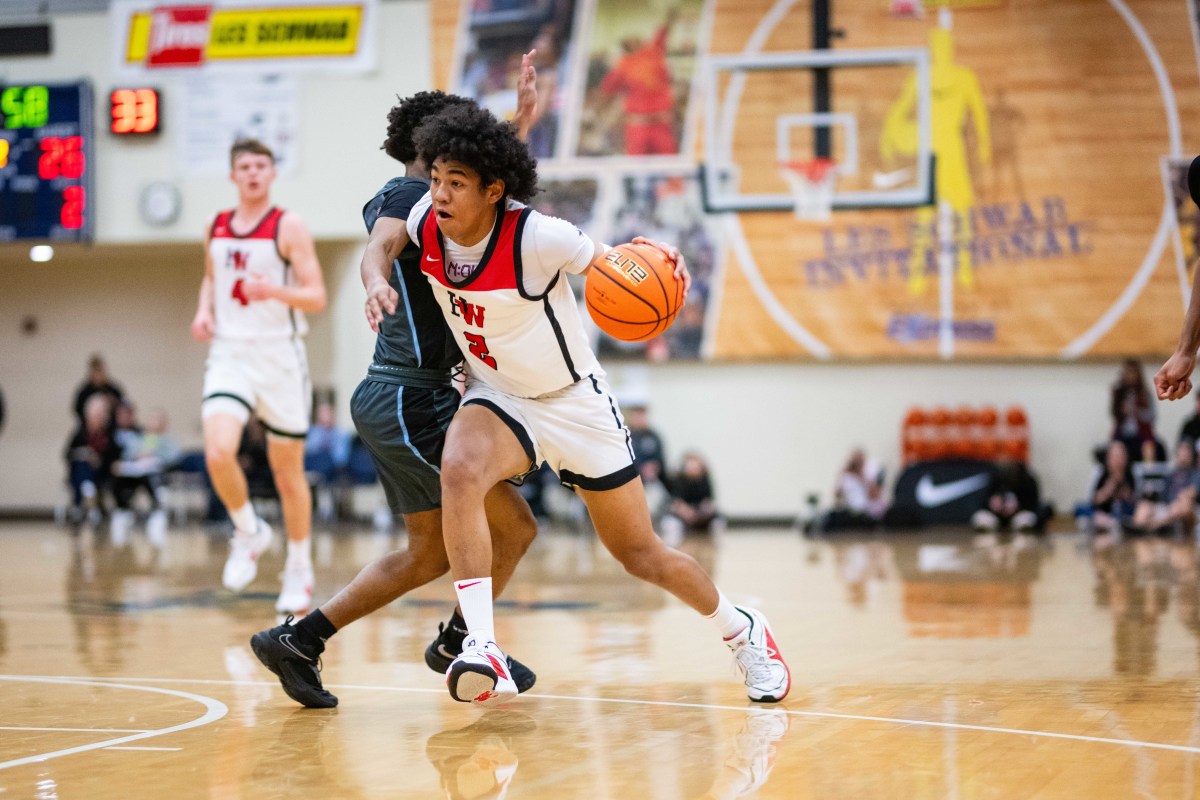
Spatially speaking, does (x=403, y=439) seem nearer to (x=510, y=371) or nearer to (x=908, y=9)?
(x=510, y=371)

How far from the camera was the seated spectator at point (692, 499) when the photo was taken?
1512 cm

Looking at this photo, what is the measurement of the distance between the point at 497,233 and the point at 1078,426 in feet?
41.1

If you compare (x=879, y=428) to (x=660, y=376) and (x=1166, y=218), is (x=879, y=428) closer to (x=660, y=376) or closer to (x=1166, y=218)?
(x=660, y=376)

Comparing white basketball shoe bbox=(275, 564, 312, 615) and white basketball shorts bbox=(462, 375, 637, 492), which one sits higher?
white basketball shorts bbox=(462, 375, 637, 492)

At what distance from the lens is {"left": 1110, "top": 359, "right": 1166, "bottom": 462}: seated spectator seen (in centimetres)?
1431

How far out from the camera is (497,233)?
4426mm

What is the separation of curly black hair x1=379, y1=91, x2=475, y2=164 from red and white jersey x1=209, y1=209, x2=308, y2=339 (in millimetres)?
2874

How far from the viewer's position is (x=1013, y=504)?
571 inches

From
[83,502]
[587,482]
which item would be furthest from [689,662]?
[83,502]

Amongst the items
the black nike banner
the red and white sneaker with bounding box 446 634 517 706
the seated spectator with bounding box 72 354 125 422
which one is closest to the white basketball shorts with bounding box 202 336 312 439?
the red and white sneaker with bounding box 446 634 517 706

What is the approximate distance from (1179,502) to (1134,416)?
142cm

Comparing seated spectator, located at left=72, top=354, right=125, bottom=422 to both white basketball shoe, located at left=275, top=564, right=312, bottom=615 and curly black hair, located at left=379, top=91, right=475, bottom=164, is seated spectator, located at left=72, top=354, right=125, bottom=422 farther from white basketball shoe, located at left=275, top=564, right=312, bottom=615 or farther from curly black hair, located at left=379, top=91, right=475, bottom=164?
curly black hair, located at left=379, top=91, right=475, bottom=164

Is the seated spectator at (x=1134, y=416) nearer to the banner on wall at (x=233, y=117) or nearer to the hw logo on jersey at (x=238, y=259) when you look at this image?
the banner on wall at (x=233, y=117)

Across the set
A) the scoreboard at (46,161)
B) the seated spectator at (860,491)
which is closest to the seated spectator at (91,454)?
the scoreboard at (46,161)
